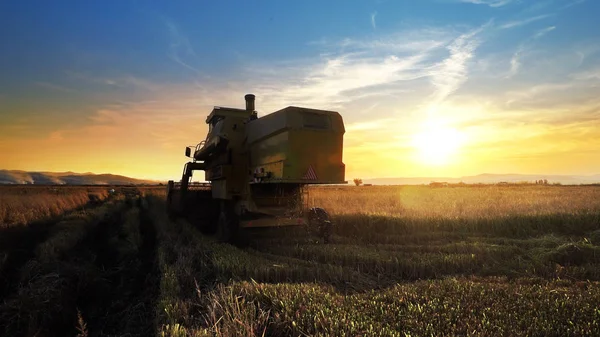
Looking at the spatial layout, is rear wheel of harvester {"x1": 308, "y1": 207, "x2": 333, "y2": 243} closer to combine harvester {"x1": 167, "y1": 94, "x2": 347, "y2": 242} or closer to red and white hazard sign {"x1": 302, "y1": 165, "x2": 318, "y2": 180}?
combine harvester {"x1": 167, "y1": 94, "x2": 347, "y2": 242}

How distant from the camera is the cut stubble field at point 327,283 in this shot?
4.01 meters

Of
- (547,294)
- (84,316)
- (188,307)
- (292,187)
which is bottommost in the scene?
(84,316)

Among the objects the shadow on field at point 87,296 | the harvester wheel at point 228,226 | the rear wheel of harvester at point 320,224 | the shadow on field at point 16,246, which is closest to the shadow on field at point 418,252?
the rear wheel of harvester at point 320,224

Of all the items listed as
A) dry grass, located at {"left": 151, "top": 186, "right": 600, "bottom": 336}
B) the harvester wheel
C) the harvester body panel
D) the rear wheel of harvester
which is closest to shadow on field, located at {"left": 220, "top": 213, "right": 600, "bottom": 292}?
dry grass, located at {"left": 151, "top": 186, "right": 600, "bottom": 336}

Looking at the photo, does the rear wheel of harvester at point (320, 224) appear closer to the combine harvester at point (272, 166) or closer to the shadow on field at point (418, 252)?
the combine harvester at point (272, 166)

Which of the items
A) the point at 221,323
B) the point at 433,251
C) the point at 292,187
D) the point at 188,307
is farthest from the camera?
the point at 292,187

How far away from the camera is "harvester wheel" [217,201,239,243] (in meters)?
11.0

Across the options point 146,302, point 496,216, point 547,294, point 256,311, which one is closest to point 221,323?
point 256,311

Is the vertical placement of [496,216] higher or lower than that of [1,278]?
higher

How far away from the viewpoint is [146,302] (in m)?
6.54

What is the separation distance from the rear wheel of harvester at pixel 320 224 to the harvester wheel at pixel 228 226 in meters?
2.27

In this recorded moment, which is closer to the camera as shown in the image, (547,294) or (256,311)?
(256,311)

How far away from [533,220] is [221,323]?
12.1m

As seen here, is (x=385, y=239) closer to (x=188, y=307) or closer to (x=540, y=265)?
(x=540, y=265)
